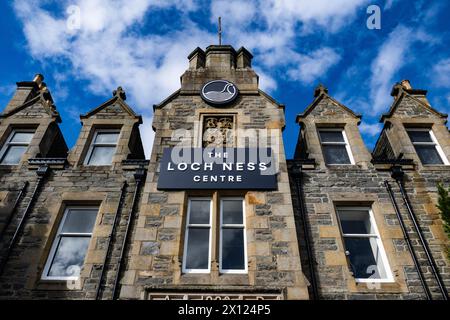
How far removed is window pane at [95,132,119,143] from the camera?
37.0ft

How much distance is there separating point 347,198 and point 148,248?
534cm

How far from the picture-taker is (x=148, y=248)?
25.3ft

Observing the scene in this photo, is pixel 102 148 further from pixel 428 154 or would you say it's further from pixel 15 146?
pixel 428 154

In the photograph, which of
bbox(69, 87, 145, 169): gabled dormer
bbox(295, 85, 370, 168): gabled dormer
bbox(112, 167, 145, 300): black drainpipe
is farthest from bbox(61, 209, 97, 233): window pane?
bbox(295, 85, 370, 168): gabled dormer

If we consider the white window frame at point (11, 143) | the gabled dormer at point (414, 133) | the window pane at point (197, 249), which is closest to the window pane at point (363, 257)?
the gabled dormer at point (414, 133)

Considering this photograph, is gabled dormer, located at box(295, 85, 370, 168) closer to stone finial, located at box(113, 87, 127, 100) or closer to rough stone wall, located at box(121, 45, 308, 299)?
rough stone wall, located at box(121, 45, 308, 299)

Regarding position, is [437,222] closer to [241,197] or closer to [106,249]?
[241,197]

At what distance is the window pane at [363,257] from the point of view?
801 cm

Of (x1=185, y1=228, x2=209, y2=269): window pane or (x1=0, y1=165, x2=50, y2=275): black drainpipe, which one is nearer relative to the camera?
(x1=185, y1=228, x2=209, y2=269): window pane

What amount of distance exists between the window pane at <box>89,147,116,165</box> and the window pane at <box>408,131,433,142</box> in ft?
32.2

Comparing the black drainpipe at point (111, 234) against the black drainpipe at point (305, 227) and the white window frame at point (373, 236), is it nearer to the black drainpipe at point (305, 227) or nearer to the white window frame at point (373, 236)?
the black drainpipe at point (305, 227)

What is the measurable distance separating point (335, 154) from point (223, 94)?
4152mm

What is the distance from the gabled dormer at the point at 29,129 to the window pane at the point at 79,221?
8.66ft
